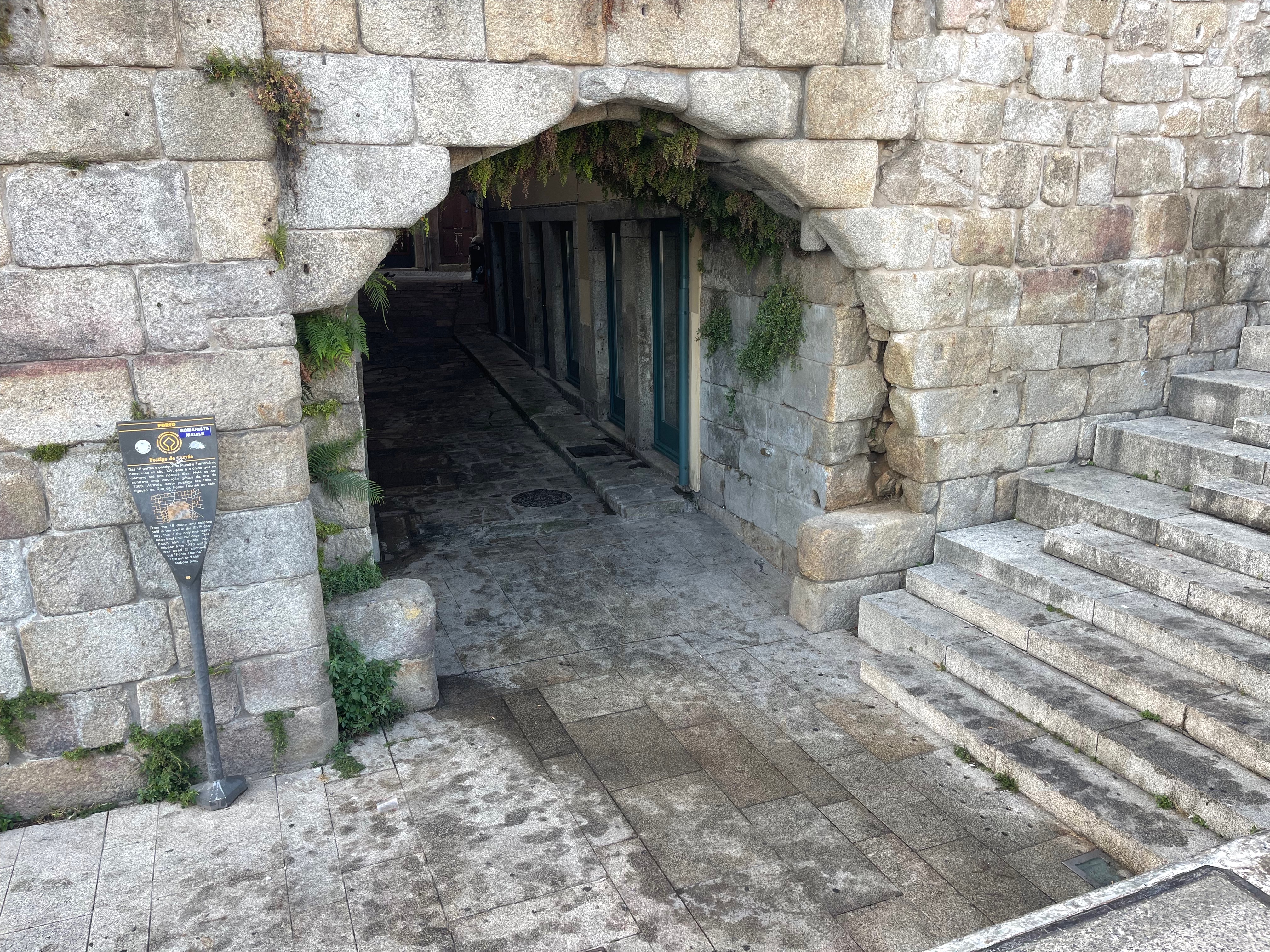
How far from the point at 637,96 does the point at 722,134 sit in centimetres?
53

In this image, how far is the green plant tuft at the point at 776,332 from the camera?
221 inches

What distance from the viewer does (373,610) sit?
4.36 metres

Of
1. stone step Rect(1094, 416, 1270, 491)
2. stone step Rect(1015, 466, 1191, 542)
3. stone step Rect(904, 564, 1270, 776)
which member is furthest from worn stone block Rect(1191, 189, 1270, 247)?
stone step Rect(904, 564, 1270, 776)

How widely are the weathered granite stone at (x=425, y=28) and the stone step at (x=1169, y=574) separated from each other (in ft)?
11.9

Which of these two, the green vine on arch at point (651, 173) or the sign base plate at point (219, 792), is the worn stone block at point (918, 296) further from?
the sign base plate at point (219, 792)

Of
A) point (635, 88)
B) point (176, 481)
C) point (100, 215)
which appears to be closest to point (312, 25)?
point (100, 215)

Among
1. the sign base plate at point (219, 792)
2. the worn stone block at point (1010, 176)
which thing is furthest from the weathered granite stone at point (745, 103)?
the sign base plate at point (219, 792)

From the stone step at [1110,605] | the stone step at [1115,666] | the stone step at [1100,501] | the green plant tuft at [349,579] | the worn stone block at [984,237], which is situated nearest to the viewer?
the stone step at [1115,666]

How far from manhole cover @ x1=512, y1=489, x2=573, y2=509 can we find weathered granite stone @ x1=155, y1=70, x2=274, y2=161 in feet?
14.1

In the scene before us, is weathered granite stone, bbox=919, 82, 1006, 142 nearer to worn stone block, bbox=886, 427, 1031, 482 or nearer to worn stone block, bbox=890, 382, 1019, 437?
worn stone block, bbox=890, 382, 1019, 437

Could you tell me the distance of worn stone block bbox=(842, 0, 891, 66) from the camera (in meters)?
4.45

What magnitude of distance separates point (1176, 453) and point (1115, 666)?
161 cm

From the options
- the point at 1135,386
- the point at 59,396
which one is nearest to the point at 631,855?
the point at 59,396

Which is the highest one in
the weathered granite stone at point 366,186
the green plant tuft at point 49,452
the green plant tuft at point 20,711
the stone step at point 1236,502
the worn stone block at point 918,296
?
the weathered granite stone at point 366,186
